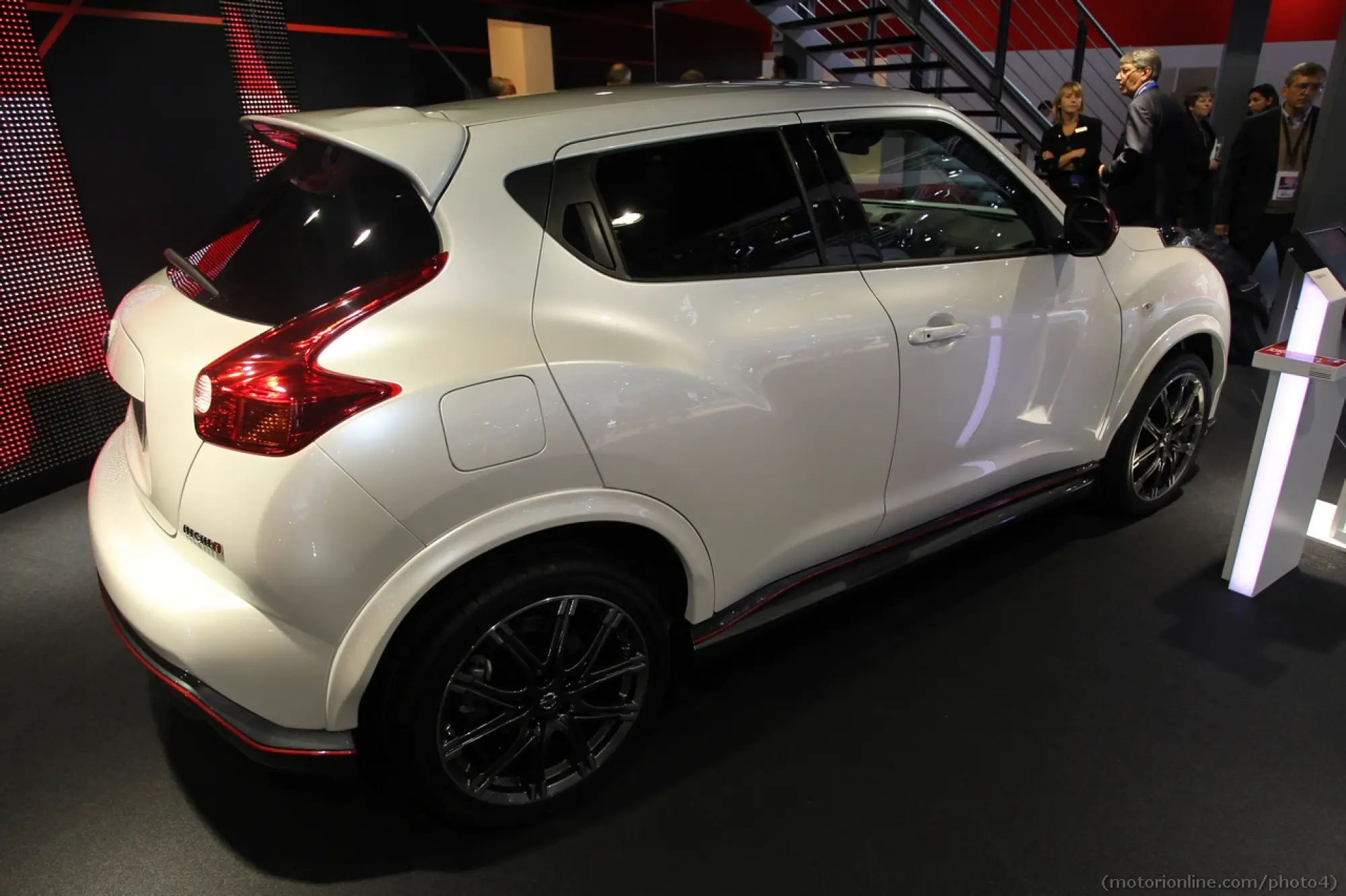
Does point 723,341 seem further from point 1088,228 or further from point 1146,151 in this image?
point 1146,151

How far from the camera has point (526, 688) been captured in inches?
75.0

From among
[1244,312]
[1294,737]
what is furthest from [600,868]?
[1244,312]

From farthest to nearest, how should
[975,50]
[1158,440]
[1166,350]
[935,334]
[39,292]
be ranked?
[975,50], [39,292], [1158,440], [1166,350], [935,334]

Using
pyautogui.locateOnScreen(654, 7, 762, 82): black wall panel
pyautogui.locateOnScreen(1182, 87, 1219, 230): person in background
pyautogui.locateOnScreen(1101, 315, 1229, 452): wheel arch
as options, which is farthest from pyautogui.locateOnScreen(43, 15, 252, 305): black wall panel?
pyautogui.locateOnScreen(654, 7, 762, 82): black wall panel

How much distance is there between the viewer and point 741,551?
83.4 inches

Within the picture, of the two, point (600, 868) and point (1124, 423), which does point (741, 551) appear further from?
point (1124, 423)

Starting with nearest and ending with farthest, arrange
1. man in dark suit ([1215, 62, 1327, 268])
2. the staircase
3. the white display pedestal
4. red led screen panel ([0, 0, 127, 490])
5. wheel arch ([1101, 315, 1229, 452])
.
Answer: the white display pedestal → wheel arch ([1101, 315, 1229, 452]) → red led screen panel ([0, 0, 127, 490]) → man in dark suit ([1215, 62, 1327, 268]) → the staircase

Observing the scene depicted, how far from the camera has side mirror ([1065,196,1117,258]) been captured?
2.60 metres

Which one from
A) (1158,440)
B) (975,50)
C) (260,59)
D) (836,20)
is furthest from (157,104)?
(975,50)

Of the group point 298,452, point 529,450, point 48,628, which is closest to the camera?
point 298,452

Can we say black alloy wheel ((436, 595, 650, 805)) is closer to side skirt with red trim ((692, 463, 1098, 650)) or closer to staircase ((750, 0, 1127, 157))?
side skirt with red trim ((692, 463, 1098, 650))

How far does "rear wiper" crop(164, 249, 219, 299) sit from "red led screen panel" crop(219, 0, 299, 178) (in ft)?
10.1

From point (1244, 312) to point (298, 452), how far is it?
18.6ft

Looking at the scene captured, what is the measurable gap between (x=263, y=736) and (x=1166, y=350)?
301cm
